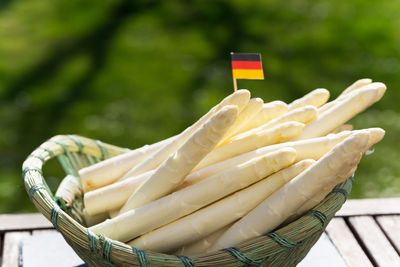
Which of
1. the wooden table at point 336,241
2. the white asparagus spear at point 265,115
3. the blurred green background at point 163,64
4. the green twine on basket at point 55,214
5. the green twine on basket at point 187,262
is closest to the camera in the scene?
the green twine on basket at point 187,262

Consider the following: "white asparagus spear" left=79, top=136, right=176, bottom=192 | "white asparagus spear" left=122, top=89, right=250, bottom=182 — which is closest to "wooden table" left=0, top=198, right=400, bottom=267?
"white asparagus spear" left=79, top=136, right=176, bottom=192

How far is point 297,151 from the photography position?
1.62 meters

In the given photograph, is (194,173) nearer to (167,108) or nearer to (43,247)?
(43,247)

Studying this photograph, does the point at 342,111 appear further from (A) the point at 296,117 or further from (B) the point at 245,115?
(B) the point at 245,115

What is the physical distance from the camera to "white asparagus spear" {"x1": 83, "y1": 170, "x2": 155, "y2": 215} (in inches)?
67.4

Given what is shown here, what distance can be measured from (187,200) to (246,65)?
45 centimetres

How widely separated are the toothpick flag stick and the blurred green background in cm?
126

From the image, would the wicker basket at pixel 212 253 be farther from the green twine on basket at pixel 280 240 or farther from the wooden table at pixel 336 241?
the wooden table at pixel 336 241

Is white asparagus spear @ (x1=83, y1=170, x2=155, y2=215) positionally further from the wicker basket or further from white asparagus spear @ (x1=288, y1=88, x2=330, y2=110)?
white asparagus spear @ (x1=288, y1=88, x2=330, y2=110)

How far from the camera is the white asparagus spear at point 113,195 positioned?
171 cm

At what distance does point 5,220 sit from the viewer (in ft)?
7.38

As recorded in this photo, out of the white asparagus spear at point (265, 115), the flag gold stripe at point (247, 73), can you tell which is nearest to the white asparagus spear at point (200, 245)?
the white asparagus spear at point (265, 115)

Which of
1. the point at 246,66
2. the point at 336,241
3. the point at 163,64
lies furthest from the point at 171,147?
the point at 163,64

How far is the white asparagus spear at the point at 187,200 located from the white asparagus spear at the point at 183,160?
1.2 inches
